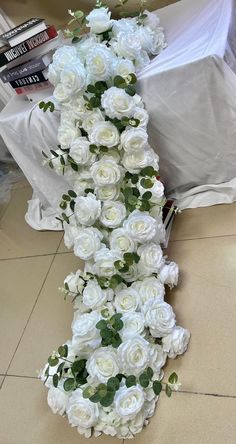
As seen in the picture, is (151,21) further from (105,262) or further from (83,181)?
(105,262)

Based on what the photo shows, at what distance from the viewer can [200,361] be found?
3.27 feet

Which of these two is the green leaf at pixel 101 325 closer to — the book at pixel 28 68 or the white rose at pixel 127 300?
the white rose at pixel 127 300

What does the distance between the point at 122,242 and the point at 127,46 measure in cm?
60

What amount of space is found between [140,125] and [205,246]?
1.56 feet

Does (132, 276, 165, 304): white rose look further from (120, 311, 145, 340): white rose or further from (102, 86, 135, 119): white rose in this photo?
(102, 86, 135, 119): white rose

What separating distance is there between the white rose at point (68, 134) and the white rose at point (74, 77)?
0.40 ft

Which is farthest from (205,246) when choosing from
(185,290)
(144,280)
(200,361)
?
(200,361)

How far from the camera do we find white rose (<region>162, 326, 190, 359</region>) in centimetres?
100

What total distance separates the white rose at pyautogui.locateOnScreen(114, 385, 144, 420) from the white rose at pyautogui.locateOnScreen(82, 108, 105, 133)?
2.43 feet

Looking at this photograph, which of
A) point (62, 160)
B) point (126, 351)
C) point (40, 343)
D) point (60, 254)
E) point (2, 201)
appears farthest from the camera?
point (2, 201)

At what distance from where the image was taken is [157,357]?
3.27 ft

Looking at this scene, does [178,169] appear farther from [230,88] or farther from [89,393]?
[89,393]

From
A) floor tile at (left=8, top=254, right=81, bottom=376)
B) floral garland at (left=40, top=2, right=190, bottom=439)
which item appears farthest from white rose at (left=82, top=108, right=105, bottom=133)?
floor tile at (left=8, top=254, right=81, bottom=376)

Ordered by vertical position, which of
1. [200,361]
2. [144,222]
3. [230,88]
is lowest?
[200,361]
